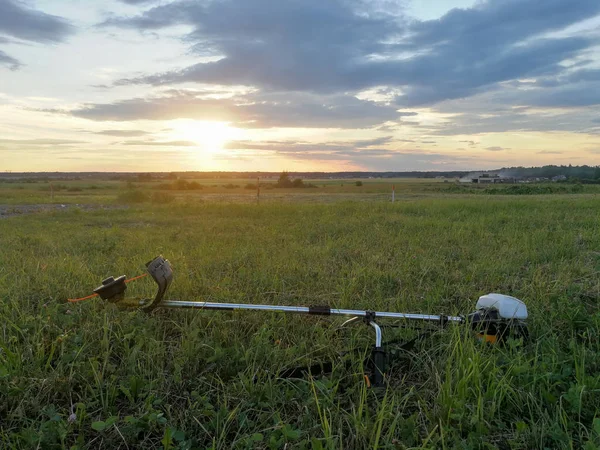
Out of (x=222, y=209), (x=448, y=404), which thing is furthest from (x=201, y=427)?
(x=222, y=209)

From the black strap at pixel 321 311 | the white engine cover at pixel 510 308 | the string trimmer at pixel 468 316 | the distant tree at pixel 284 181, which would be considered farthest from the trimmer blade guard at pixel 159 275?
the distant tree at pixel 284 181

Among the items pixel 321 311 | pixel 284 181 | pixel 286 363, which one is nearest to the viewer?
pixel 286 363

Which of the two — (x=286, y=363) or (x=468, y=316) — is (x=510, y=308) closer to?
(x=468, y=316)

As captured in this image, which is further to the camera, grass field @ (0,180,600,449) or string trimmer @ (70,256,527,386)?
string trimmer @ (70,256,527,386)

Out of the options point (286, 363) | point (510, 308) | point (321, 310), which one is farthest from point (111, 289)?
point (510, 308)

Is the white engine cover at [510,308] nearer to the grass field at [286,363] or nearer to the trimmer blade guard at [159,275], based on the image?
the grass field at [286,363]

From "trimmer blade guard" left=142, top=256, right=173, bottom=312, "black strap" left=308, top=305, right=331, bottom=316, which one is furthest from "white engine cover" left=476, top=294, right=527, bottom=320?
"trimmer blade guard" left=142, top=256, right=173, bottom=312

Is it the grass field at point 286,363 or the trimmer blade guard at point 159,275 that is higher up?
the trimmer blade guard at point 159,275

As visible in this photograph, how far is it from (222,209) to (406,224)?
650cm

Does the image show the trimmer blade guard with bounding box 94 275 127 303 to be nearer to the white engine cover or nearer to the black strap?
the black strap

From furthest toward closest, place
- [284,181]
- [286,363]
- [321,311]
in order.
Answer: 1. [284,181]
2. [321,311]
3. [286,363]

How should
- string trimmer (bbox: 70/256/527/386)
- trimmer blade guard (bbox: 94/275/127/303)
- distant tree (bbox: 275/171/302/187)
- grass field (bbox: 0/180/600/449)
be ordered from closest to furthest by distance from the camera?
grass field (bbox: 0/180/600/449) < string trimmer (bbox: 70/256/527/386) < trimmer blade guard (bbox: 94/275/127/303) < distant tree (bbox: 275/171/302/187)

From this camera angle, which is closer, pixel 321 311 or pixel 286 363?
pixel 286 363

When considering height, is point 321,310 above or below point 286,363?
above
